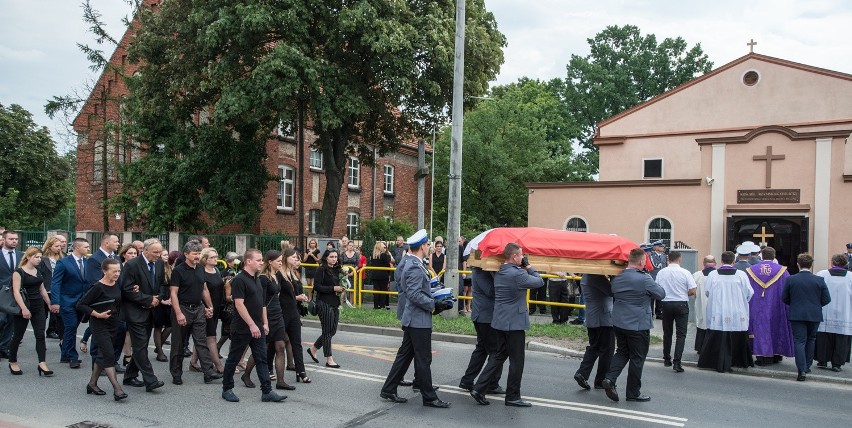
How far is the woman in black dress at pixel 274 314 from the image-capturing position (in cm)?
866

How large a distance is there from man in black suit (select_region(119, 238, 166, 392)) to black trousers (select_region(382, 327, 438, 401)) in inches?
117

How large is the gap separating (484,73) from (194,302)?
1821 centimetres

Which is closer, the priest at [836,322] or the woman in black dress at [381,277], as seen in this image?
the priest at [836,322]

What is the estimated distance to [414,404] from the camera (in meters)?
8.25

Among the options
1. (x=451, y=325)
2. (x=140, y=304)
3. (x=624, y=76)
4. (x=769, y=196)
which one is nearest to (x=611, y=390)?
(x=140, y=304)

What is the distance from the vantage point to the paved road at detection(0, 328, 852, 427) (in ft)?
24.7

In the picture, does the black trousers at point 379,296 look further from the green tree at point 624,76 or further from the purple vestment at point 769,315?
the green tree at point 624,76

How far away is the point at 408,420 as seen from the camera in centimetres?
753

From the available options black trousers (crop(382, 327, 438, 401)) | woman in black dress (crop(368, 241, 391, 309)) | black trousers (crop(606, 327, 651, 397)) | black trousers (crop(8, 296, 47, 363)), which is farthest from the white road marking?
woman in black dress (crop(368, 241, 391, 309))

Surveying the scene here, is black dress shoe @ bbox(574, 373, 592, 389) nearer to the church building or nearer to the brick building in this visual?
the church building

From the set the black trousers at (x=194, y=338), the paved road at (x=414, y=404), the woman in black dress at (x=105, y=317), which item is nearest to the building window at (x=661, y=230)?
the paved road at (x=414, y=404)

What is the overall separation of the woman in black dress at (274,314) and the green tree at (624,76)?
154ft

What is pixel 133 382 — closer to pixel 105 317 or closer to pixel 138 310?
pixel 138 310

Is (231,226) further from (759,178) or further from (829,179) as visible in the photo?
(829,179)
